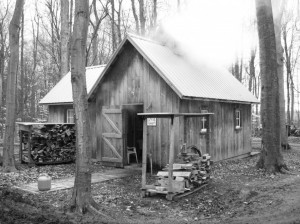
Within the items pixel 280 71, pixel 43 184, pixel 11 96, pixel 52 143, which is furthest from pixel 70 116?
pixel 280 71

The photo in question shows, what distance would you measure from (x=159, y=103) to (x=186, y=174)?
3.99 metres

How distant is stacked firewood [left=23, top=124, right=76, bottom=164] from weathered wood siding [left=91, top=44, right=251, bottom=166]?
1.29 m

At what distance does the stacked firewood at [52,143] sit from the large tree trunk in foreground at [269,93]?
829cm

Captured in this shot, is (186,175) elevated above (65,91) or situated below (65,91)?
below

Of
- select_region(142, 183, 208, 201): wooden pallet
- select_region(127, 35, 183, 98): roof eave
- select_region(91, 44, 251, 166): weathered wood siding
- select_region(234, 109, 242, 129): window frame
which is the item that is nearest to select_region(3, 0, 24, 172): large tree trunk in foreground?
select_region(91, 44, 251, 166): weathered wood siding

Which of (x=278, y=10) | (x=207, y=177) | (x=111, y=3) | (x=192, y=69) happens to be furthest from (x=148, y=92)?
(x=111, y=3)

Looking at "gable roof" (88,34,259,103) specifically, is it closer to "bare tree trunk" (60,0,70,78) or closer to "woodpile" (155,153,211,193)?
"woodpile" (155,153,211,193)

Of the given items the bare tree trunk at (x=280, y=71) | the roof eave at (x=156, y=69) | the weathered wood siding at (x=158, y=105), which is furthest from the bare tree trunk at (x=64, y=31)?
the bare tree trunk at (x=280, y=71)

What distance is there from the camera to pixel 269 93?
39.0 ft

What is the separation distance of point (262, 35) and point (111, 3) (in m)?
18.6

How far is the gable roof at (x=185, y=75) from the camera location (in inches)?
472

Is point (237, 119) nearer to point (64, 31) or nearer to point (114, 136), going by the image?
point (114, 136)

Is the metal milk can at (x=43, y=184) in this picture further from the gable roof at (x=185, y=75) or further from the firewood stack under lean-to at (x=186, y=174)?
the gable roof at (x=185, y=75)

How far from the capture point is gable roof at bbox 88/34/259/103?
12000 millimetres
